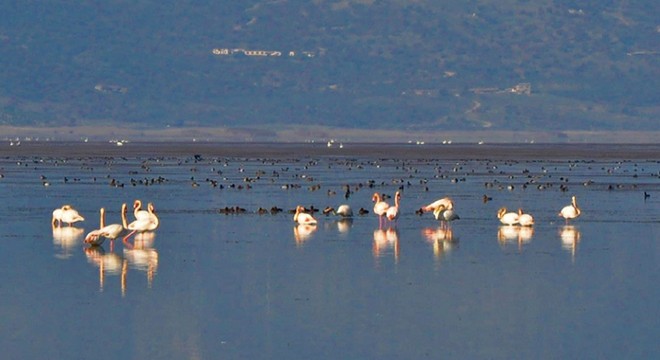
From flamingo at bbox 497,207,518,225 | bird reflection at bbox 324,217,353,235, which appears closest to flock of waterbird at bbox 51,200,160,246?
bird reflection at bbox 324,217,353,235

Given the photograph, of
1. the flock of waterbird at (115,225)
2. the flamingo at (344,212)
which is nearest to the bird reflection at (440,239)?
the flamingo at (344,212)

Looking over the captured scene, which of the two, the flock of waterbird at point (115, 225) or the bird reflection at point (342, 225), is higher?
the flock of waterbird at point (115, 225)

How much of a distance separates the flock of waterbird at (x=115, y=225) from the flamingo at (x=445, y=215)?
520cm

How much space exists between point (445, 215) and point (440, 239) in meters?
3.08

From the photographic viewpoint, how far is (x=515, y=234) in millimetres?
28562

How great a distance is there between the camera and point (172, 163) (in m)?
68.6

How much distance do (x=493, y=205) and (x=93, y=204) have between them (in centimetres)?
845

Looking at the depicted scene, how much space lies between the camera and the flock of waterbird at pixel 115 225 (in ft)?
83.5

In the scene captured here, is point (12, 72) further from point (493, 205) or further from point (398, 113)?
point (493, 205)

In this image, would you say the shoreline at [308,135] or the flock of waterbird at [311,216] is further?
the shoreline at [308,135]

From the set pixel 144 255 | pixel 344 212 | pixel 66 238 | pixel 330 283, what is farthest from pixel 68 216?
pixel 330 283

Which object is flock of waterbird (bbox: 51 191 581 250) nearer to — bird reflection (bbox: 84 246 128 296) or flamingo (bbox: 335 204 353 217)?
flamingo (bbox: 335 204 353 217)

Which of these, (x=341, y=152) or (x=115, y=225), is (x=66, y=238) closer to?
(x=115, y=225)

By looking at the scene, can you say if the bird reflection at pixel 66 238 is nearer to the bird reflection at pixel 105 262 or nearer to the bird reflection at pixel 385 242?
the bird reflection at pixel 105 262
